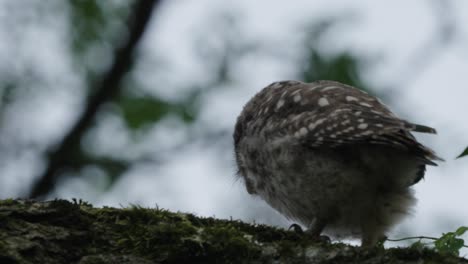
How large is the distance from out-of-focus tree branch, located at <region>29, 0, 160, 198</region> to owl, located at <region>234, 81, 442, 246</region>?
1.20 metres

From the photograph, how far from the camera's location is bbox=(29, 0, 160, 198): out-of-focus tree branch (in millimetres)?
5719

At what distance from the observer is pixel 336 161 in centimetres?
552

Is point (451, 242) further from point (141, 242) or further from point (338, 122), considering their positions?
point (141, 242)

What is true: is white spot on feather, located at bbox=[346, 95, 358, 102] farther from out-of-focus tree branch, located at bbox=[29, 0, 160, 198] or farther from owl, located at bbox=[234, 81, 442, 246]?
out-of-focus tree branch, located at bbox=[29, 0, 160, 198]

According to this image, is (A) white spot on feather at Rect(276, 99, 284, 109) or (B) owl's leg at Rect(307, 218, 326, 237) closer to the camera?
(B) owl's leg at Rect(307, 218, 326, 237)

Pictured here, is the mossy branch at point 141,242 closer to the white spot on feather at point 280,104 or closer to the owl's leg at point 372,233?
the owl's leg at point 372,233

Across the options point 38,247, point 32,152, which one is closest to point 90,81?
point 32,152

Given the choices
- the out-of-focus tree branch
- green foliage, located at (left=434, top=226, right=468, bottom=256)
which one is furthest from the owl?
the out-of-focus tree branch

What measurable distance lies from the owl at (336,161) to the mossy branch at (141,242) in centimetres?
150

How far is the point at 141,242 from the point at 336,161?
211 cm

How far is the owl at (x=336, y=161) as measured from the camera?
5340 mm

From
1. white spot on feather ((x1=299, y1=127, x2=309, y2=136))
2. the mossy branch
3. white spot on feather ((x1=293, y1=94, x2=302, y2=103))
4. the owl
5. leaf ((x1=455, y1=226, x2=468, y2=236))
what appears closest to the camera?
the mossy branch

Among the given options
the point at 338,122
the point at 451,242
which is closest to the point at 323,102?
the point at 338,122

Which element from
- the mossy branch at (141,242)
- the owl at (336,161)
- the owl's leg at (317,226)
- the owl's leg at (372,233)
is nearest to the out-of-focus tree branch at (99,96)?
the owl at (336,161)
